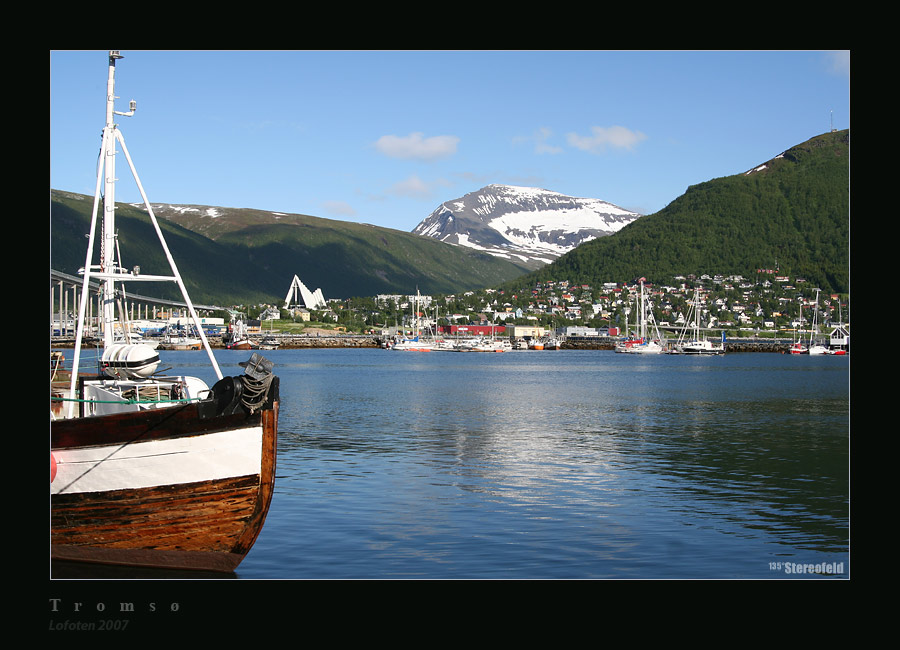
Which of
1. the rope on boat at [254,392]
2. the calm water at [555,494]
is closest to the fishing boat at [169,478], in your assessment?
the rope on boat at [254,392]

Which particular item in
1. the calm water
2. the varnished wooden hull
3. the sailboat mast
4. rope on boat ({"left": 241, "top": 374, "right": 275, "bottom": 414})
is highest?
the sailboat mast

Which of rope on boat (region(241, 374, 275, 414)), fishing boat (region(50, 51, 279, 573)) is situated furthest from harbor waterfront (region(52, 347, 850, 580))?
rope on boat (region(241, 374, 275, 414))

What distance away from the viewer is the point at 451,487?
26078mm

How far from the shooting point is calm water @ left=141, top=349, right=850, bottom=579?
1753cm

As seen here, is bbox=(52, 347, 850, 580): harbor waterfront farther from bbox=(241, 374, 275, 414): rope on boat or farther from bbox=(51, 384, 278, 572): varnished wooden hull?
bbox=(241, 374, 275, 414): rope on boat

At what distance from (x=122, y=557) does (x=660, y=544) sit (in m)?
10.2

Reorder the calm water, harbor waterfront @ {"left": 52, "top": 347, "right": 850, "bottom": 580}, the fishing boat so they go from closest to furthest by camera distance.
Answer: the fishing boat → harbor waterfront @ {"left": 52, "top": 347, "right": 850, "bottom": 580} → the calm water

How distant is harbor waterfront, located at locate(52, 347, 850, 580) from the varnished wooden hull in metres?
1.28

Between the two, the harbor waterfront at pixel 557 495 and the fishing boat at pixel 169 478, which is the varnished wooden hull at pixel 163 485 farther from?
the harbor waterfront at pixel 557 495

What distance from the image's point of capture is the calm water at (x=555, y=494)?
57.5 feet
